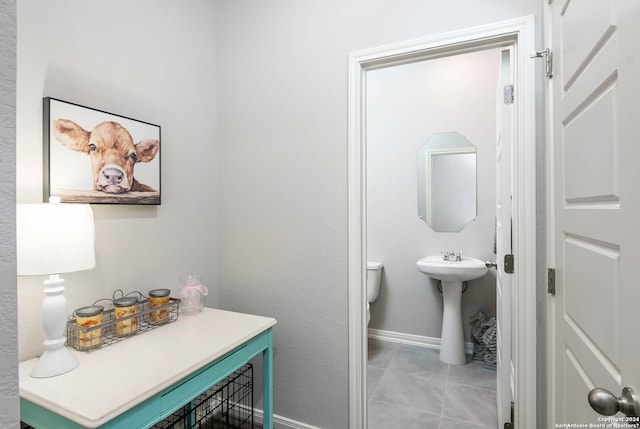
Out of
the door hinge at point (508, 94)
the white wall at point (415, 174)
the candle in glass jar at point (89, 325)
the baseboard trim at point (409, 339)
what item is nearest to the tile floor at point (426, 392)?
the baseboard trim at point (409, 339)

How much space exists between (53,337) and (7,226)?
0.87 metres

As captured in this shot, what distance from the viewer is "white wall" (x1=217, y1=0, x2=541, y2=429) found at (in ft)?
5.85

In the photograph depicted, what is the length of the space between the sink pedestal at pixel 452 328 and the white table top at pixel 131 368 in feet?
5.99

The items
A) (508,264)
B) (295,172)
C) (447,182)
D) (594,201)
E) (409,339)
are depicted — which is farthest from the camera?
(409,339)

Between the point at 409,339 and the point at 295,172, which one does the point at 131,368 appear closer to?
the point at 295,172

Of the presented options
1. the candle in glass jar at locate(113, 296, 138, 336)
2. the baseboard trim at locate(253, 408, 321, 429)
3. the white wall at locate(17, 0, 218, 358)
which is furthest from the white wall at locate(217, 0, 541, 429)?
the candle in glass jar at locate(113, 296, 138, 336)

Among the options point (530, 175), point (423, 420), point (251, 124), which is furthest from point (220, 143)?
point (423, 420)

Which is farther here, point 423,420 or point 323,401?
point 423,420

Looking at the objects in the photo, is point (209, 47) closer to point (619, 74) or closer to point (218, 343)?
point (218, 343)

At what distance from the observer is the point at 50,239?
1.09 metres

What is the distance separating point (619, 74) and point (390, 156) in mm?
2559

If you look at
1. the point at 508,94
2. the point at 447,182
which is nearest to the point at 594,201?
the point at 508,94

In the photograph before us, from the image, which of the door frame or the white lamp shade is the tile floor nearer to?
the door frame

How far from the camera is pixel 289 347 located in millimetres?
1936
